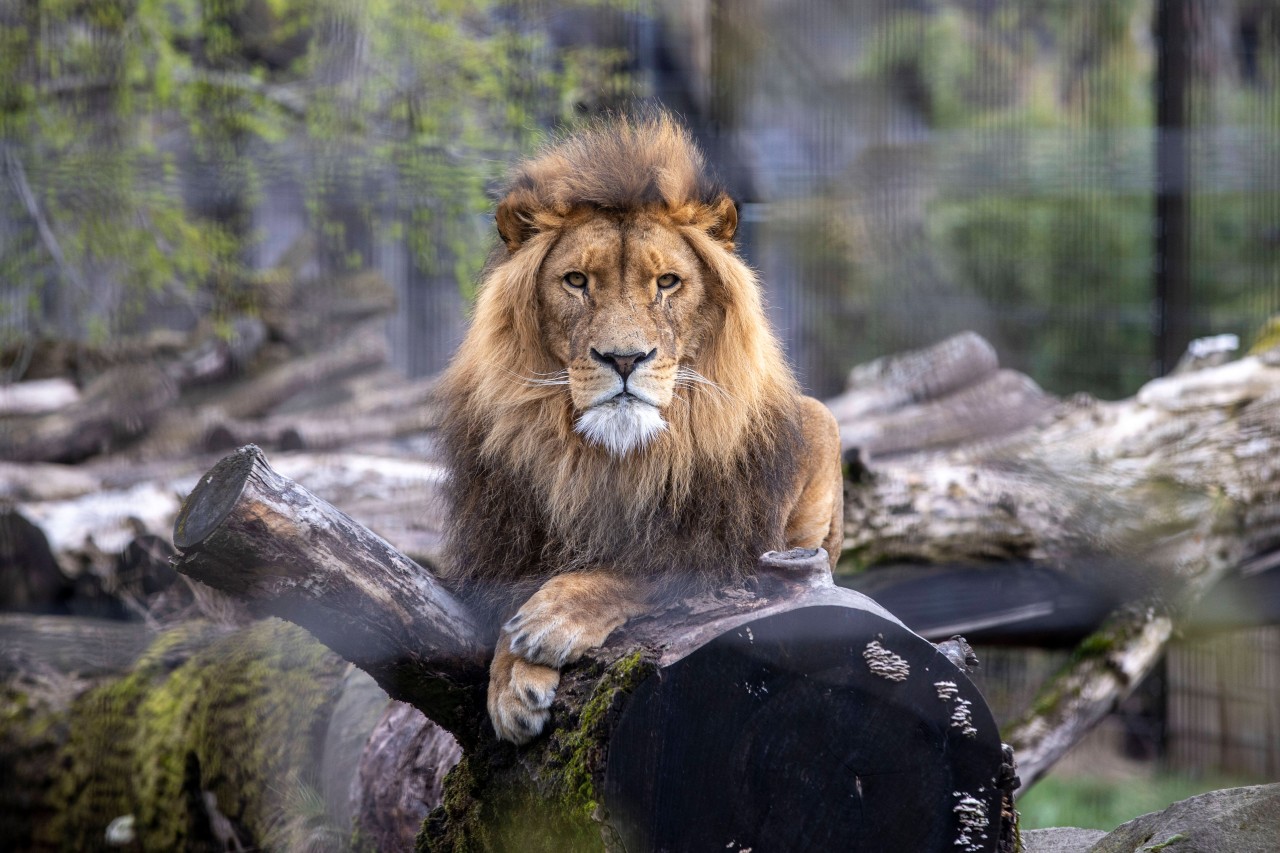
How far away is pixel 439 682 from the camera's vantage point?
4.72 ft

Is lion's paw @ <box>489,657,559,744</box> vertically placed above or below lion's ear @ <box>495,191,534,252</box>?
below

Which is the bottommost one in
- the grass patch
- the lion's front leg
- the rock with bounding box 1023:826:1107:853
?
the grass patch

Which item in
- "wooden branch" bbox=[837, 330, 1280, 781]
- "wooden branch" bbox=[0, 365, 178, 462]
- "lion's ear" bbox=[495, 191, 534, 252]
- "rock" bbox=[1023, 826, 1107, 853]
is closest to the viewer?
"lion's ear" bbox=[495, 191, 534, 252]

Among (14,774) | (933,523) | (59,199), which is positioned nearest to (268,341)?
(59,199)

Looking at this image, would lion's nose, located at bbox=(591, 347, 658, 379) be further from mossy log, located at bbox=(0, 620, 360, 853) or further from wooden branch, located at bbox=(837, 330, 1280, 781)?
wooden branch, located at bbox=(837, 330, 1280, 781)

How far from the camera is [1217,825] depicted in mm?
1449

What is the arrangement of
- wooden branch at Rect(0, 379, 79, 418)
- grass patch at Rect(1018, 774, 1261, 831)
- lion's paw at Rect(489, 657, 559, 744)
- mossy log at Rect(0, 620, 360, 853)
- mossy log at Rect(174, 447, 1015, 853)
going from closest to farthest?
1. mossy log at Rect(174, 447, 1015, 853)
2. lion's paw at Rect(489, 657, 559, 744)
3. mossy log at Rect(0, 620, 360, 853)
4. grass patch at Rect(1018, 774, 1261, 831)
5. wooden branch at Rect(0, 379, 79, 418)

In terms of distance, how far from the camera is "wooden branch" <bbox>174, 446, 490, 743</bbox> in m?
1.22

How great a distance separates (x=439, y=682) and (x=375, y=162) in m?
1.76

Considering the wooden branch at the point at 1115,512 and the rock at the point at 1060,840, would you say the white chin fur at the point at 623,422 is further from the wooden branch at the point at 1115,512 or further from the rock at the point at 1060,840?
the wooden branch at the point at 1115,512

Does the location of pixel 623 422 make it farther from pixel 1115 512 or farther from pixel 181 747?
pixel 1115 512

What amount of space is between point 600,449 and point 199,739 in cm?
113

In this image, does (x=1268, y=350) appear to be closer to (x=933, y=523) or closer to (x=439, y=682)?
(x=933, y=523)

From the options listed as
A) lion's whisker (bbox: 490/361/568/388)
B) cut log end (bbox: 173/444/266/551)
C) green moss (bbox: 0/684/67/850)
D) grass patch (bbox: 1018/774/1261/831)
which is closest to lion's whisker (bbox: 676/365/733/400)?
lion's whisker (bbox: 490/361/568/388)
